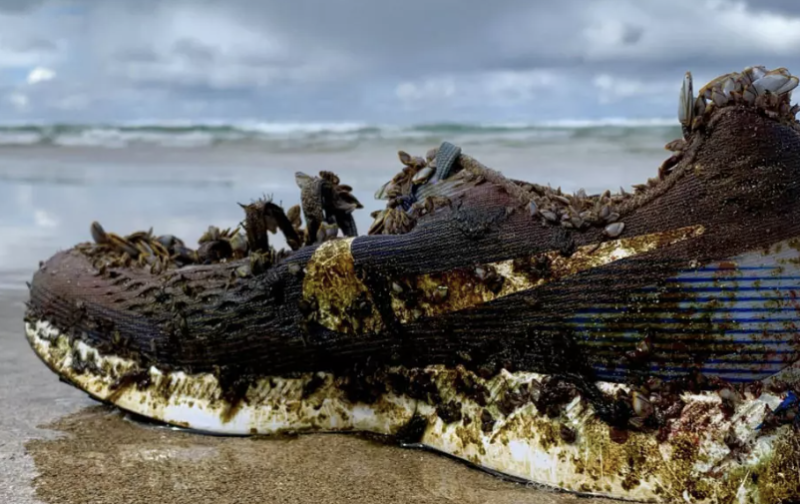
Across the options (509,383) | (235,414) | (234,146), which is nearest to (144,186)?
(234,146)

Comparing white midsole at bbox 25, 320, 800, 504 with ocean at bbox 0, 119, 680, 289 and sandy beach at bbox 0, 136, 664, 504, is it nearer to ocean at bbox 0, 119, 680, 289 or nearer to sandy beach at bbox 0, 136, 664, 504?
sandy beach at bbox 0, 136, 664, 504

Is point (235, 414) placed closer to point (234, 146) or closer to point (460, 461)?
point (460, 461)

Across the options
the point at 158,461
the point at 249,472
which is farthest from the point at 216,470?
the point at 158,461

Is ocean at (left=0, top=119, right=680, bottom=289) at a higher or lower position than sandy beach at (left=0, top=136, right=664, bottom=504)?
higher

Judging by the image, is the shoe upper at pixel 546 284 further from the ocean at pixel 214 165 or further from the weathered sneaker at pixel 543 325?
the ocean at pixel 214 165

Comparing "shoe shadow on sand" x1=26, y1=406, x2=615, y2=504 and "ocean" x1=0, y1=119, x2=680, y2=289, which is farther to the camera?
"ocean" x1=0, y1=119, x2=680, y2=289

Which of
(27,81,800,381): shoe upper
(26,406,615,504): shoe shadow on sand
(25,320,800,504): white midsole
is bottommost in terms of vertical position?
(26,406,615,504): shoe shadow on sand

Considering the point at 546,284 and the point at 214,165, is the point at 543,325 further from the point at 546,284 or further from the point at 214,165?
the point at 214,165

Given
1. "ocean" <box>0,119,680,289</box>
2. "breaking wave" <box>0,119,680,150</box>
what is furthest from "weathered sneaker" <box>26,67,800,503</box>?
"breaking wave" <box>0,119,680,150</box>

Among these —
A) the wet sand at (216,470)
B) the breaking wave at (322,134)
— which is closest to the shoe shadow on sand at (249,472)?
the wet sand at (216,470)
